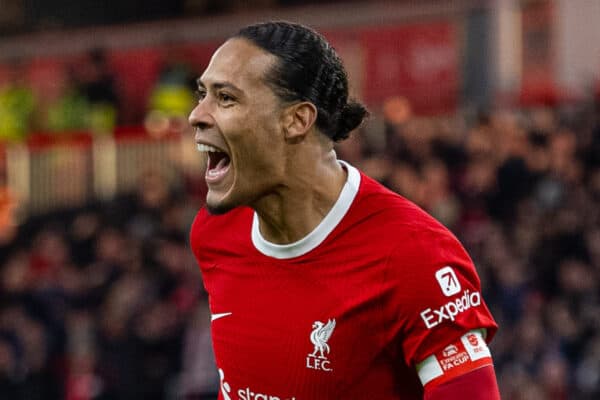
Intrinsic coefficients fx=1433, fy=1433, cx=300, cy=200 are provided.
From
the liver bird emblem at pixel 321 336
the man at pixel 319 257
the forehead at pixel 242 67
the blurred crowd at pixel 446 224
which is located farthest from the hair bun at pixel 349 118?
the blurred crowd at pixel 446 224

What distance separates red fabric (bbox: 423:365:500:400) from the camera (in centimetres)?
389

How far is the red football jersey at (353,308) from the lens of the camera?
12.9 feet

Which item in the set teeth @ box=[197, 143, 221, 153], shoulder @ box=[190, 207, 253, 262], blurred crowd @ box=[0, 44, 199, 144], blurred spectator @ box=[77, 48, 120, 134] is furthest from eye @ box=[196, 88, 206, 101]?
blurred spectator @ box=[77, 48, 120, 134]

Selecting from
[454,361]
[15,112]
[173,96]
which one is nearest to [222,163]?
[454,361]

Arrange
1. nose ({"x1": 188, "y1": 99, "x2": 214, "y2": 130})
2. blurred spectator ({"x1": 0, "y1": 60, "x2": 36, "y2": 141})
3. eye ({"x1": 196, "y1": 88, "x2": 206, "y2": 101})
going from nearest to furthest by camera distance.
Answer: nose ({"x1": 188, "y1": 99, "x2": 214, "y2": 130}) < eye ({"x1": 196, "y1": 88, "x2": 206, "y2": 101}) < blurred spectator ({"x1": 0, "y1": 60, "x2": 36, "y2": 141})

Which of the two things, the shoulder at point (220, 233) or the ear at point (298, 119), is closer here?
the ear at point (298, 119)

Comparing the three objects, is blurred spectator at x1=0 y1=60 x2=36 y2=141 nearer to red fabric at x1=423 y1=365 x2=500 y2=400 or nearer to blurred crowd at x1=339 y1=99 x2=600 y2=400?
blurred crowd at x1=339 y1=99 x2=600 y2=400

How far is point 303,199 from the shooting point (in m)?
4.24

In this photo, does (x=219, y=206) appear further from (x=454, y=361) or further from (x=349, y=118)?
(x=454, y=361)

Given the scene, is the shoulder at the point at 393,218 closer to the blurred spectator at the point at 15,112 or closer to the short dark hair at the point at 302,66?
the short dark hair at the point at 302,66

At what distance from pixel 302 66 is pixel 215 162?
375 millimetres

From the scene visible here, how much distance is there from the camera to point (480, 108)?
14586mm

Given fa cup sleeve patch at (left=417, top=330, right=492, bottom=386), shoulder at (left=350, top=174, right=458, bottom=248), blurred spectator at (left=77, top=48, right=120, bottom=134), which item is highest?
shoulder at (left=350, top=174, right=458, bottom=248)

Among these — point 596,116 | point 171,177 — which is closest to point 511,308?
point 596,116
